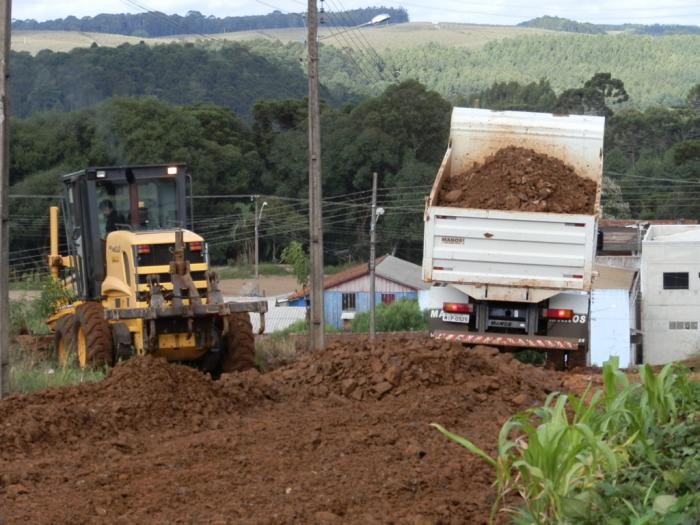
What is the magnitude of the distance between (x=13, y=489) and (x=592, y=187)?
11.2m

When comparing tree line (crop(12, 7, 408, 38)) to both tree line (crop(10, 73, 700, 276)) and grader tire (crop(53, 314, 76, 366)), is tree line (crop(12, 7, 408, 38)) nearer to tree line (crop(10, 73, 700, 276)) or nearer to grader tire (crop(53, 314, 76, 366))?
tree line (crop(10, 73, 700, 276))

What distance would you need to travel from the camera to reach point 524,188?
16891 mm

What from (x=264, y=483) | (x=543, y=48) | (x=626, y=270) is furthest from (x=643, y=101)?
(x=264, y=483)

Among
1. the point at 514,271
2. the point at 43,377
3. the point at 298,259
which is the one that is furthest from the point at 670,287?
the point at 43,377

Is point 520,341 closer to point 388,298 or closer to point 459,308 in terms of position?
point 459,308

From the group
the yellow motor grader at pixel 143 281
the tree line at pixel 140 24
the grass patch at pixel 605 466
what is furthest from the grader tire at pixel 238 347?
the tree line at pixel 140 24

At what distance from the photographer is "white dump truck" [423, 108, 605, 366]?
1652 cm

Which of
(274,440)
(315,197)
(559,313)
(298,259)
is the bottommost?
(298,259)

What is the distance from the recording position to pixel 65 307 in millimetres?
19938

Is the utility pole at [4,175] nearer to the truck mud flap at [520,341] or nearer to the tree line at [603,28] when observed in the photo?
the truck mud flap at [520,341]

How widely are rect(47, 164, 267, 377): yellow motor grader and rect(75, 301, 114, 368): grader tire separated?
1cm

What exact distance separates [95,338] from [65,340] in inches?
59.1

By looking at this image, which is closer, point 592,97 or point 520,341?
point 520,341

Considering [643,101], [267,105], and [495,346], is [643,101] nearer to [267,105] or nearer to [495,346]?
[267,105]
